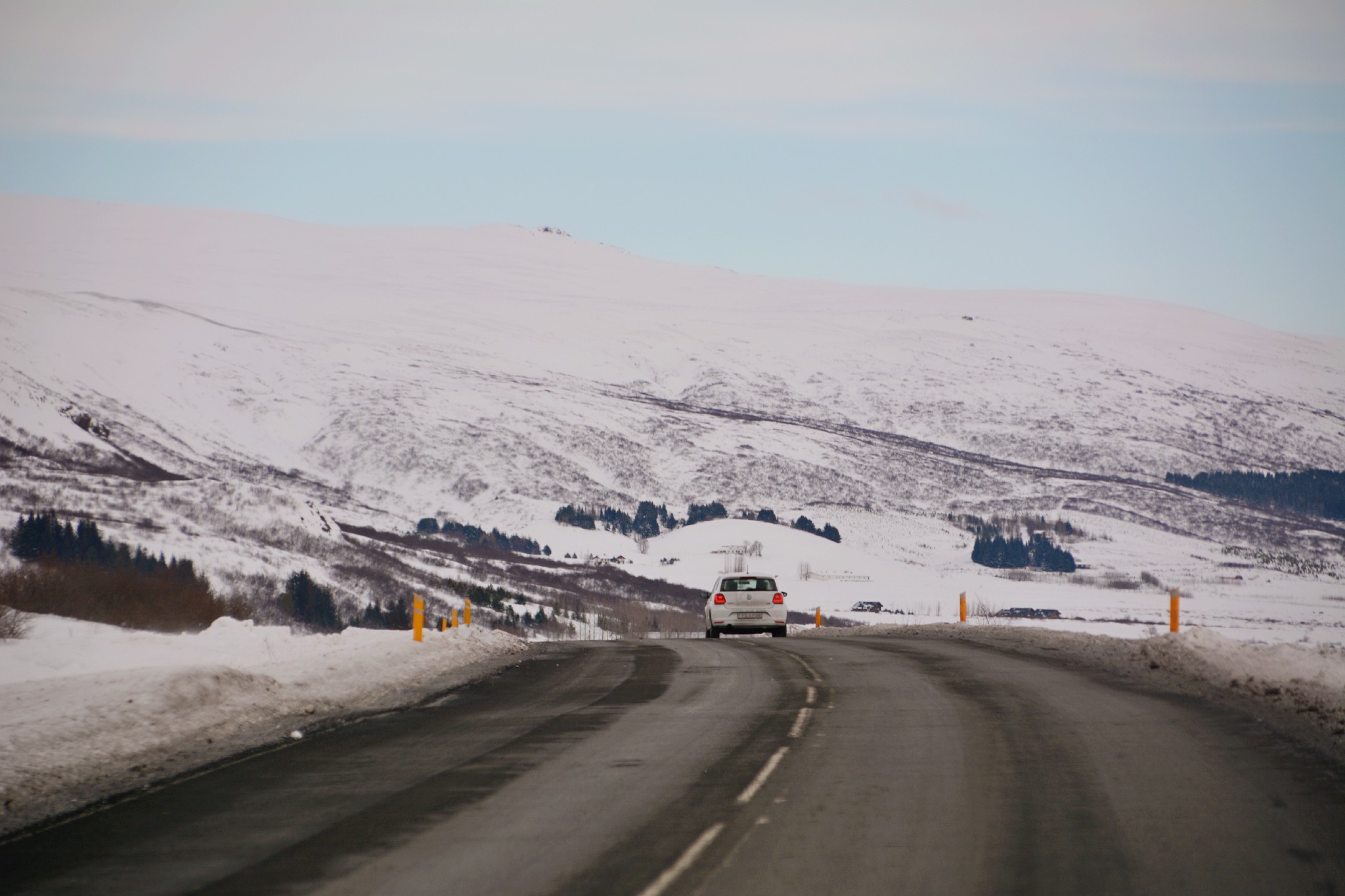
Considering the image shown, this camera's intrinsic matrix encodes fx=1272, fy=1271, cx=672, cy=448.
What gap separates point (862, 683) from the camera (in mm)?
19531

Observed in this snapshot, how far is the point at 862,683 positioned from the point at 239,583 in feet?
323

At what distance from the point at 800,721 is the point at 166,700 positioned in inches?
305

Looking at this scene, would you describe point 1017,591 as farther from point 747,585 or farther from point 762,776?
point 762,776

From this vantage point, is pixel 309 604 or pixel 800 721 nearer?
pixel 800 721

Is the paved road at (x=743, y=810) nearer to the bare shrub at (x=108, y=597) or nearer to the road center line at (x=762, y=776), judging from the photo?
the road center line at (x=762, y=776)

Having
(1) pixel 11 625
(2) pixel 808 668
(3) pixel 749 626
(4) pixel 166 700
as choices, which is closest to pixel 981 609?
(3) pixel 749 626

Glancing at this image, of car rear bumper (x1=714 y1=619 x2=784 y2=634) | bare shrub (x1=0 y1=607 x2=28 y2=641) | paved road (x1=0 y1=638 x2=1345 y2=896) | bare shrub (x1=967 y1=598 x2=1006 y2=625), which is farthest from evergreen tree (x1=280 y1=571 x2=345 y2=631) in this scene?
paved road (x1=0 y1=638 x2=1345 y2=896)

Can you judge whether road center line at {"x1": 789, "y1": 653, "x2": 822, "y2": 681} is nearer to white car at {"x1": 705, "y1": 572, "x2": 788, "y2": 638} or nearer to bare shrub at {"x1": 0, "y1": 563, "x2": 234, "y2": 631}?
white car at {"x1": 705, "y1": 572, "x2": 788, "y2": 638}

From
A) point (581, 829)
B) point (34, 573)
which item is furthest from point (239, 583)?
point (581, 829)

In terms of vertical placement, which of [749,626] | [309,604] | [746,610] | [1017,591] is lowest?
[309,604]

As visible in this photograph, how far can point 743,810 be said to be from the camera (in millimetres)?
9922

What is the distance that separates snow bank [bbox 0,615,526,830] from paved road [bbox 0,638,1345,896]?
3.15 ft

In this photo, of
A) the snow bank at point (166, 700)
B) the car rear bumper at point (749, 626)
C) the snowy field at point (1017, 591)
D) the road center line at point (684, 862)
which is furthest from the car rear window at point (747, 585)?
the snowy field at point (1017, 591)

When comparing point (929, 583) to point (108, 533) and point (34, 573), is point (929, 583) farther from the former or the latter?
point (34, 573)
